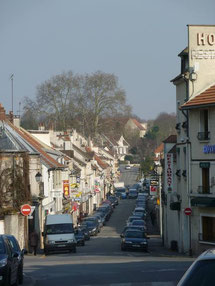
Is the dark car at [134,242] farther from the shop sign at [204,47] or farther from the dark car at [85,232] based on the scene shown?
the dark car at [85,232]

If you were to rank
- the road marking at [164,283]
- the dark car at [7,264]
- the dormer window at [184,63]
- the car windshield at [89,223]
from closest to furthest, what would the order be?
the dark car at [7,264] < the road marking at [164,283] < the dormer window at [184,63] < the car windshield at [89,223]

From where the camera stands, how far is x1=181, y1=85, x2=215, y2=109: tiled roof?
3591cm

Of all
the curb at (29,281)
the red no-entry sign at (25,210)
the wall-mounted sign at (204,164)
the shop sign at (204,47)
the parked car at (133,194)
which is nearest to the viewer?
the curb at (29,281)

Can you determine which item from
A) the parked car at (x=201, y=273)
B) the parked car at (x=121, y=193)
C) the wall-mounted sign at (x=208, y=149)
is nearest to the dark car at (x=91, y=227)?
the wall-mounted sign at (x=208, y=149)

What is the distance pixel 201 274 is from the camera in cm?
743

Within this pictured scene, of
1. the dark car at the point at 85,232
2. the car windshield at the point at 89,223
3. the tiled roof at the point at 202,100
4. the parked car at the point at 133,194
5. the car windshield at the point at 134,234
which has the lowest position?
the dark car at the point at 85,232

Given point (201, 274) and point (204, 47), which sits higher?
point (204, 47)

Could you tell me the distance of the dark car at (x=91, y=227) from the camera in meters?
58.5

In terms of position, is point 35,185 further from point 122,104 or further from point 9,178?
point 122,104

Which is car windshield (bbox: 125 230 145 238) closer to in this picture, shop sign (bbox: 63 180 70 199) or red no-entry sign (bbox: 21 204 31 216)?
red no-entry sign (bbox: 21 204 31 216)

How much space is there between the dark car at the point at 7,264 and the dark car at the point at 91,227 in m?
41.5

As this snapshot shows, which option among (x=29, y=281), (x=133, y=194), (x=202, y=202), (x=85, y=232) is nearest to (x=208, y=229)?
(x=202, y=202)

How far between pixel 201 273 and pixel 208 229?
2962cm

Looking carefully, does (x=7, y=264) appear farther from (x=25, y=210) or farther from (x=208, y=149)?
(x=208, y=149)
